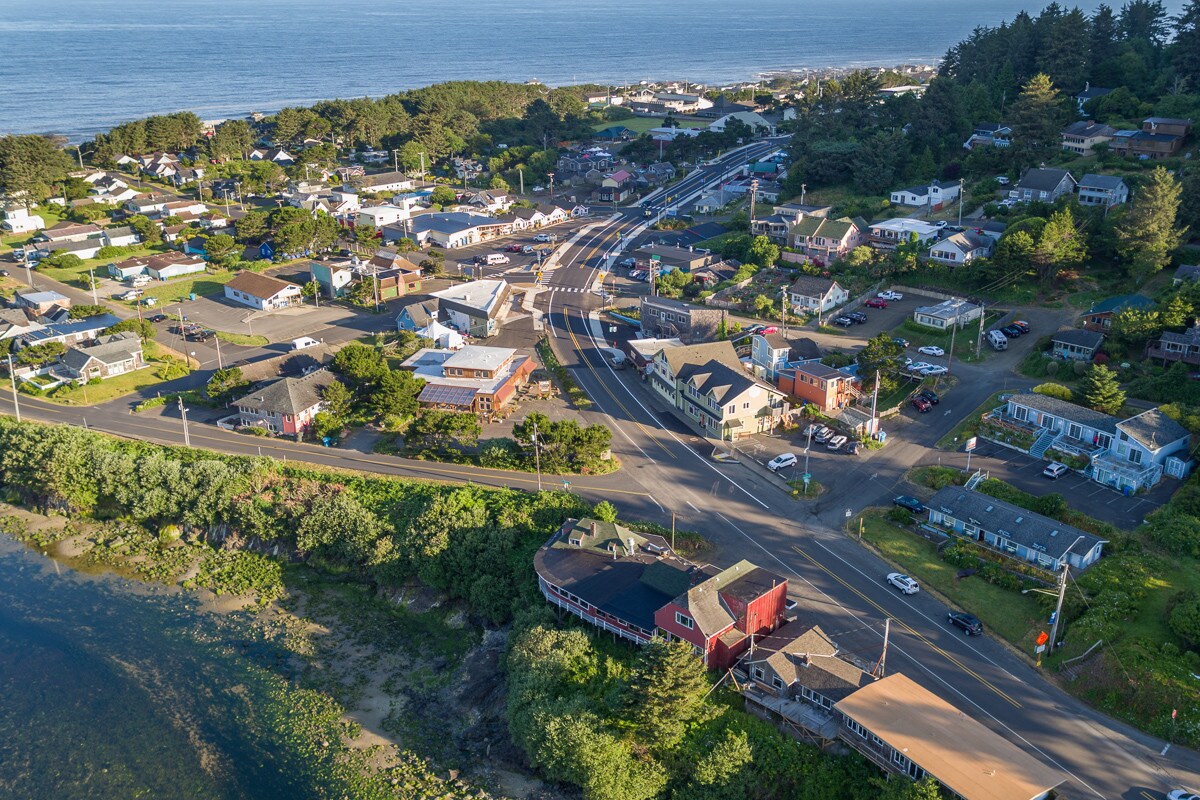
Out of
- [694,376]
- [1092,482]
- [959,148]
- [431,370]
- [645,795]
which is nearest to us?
[645,795]

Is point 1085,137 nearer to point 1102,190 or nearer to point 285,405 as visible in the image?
point 1102,190

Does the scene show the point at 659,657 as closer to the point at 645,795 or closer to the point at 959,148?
the point at 645,795

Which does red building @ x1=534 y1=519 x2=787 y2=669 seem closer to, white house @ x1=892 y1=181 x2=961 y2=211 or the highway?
the highway

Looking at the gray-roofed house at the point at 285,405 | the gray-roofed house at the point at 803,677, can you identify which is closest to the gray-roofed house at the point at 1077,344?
the gray-roofed house at the point at 803,677

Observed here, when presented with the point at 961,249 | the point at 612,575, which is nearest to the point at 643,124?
the point at 961,249

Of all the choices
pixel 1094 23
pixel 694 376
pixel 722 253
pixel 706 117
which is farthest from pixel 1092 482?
pixel 706 117

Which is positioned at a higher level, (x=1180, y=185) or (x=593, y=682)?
(x=1180, y=185)

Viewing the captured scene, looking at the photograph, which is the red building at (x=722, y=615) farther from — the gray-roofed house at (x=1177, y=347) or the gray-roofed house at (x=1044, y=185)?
the gray-roofed house at (x=1044, y=185)
